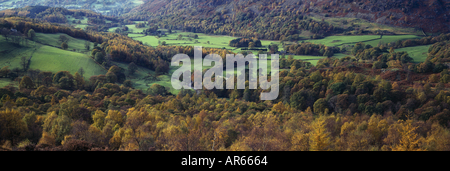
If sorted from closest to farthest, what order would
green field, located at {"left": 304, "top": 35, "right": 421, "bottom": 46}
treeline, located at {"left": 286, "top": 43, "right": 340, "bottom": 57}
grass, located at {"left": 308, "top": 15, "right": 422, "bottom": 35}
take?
1. treeline, located at {"left": 286, "top": 43, "right": 340, "bottom": 57}
2. green field, located at {"left": 304, "top": 35, "right": 421, "bottom": 46}
3. grass, located at {"left": 308, "top": 15, "right": 422, "bottom": 35}

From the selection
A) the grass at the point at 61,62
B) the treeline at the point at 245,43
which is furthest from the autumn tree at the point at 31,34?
the treeline at the point at 245,43

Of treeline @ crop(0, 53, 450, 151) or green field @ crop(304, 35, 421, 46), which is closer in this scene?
treeline @ crop(0, 53, 450, 151)

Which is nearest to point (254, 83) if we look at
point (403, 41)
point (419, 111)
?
point (419, 111)

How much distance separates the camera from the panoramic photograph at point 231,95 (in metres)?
30.5

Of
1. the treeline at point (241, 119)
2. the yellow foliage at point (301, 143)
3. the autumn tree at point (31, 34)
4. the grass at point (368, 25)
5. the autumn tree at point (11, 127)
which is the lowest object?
the treeline at point (241, 119)

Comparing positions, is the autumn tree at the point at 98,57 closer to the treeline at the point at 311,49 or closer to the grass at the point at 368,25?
the treeline at the point at 311,49

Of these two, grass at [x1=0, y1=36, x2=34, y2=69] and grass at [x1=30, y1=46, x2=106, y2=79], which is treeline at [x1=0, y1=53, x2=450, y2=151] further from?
grass at [x1=0, y1=36, x2=34, y2=69]

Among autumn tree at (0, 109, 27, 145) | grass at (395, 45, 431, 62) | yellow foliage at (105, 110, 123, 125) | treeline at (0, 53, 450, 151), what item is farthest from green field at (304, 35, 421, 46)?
autumn tree at (0, 109, 27, 145)

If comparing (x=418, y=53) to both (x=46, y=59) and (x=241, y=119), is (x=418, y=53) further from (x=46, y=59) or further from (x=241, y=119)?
(x=46, y=59)

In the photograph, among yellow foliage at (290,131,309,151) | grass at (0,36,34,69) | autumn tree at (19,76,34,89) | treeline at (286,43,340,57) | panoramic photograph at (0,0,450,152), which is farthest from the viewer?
treeline at (286,43,340,57)

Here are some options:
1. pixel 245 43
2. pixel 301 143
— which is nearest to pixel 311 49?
pixel 245 43

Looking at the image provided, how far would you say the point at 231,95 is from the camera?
3435 inches

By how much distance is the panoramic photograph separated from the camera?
30.5 m
